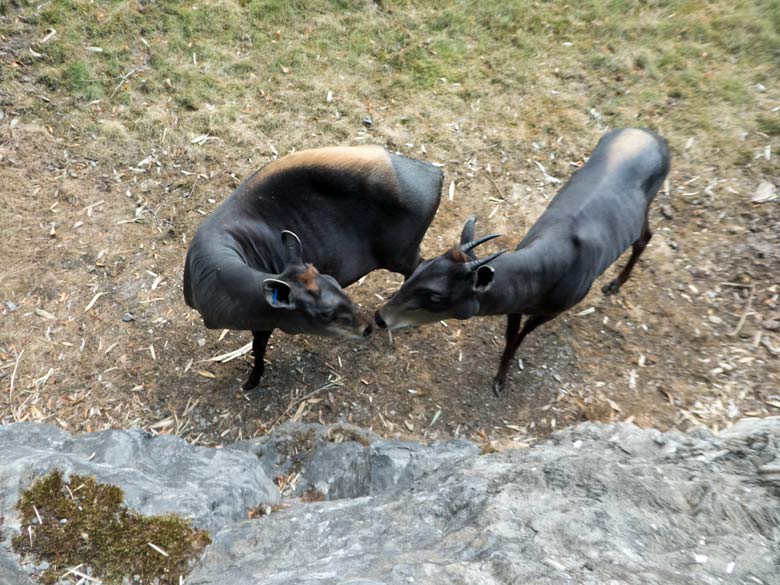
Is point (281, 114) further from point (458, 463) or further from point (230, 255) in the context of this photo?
point (458, 463)

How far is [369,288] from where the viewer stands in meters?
5.89

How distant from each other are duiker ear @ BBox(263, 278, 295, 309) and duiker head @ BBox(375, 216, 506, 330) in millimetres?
766

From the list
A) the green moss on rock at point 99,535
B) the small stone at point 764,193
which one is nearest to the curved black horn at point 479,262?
the green moss on rock at point 99,535

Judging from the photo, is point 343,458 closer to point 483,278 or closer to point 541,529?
point 483,278

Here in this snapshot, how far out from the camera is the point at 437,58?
25.6 feet

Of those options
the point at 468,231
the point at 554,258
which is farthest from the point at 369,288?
the point at 554,258

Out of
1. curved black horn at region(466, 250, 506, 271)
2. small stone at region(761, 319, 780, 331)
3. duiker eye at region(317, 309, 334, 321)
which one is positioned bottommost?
small stone at region(761, 319, 780, 331)

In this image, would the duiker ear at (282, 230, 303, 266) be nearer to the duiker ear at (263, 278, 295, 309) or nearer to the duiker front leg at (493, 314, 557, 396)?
the duiker ear at (263, 278, 295, 309)

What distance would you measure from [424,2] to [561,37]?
6.27 ft

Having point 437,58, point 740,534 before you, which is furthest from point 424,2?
point 740,534

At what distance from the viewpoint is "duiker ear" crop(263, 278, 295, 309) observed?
154 inches

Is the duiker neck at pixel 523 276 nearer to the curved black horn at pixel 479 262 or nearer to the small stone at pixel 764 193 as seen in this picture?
the curved black horn at pixel 479 262

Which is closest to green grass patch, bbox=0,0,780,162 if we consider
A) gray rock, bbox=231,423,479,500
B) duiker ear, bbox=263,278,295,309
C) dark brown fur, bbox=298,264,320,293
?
dark brown fur, bbox=298,264,320,293

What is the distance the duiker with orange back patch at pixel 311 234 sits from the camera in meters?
4.29
